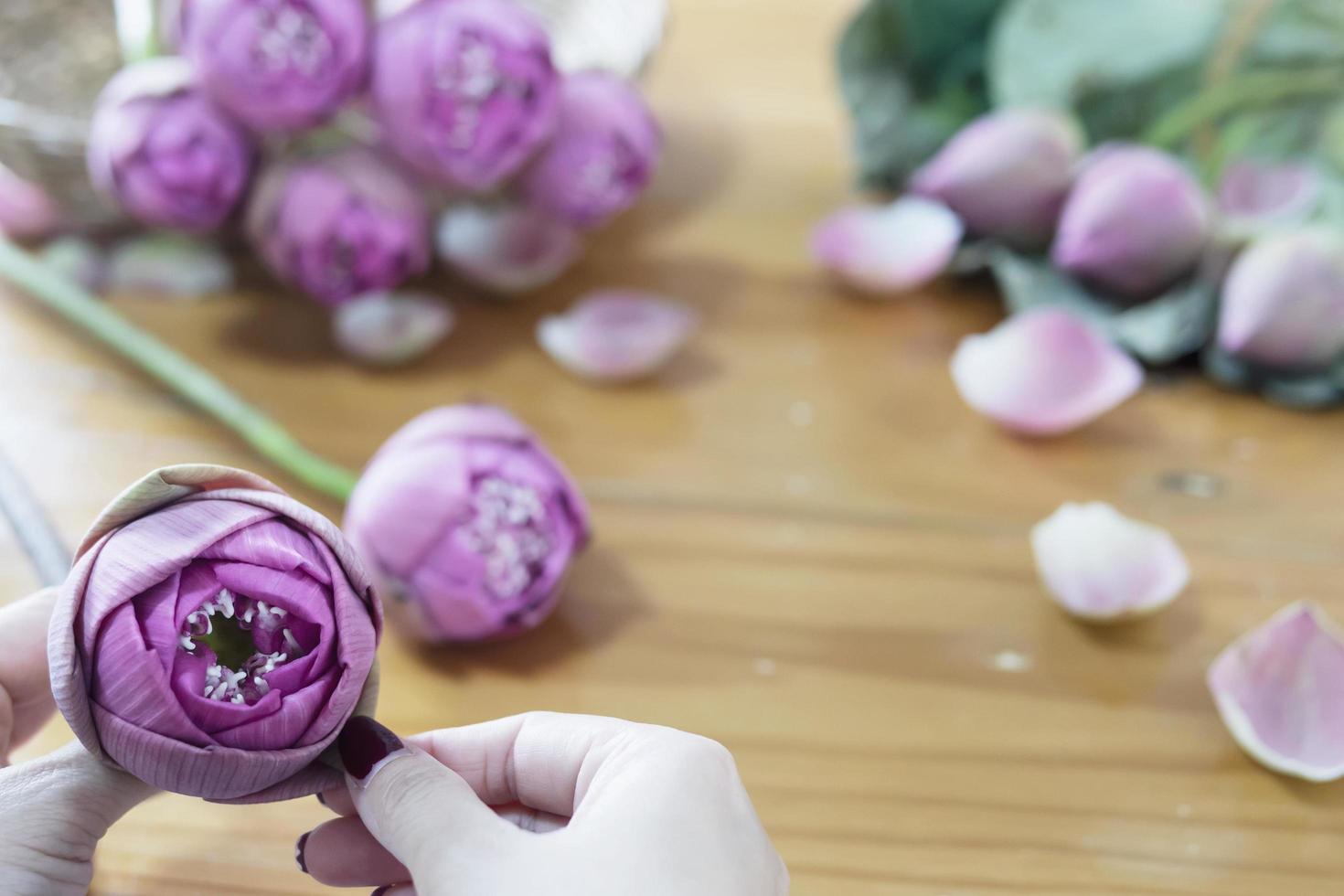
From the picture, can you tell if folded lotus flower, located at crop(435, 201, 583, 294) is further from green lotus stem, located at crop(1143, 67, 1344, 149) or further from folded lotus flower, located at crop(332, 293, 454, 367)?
green lotus stem, located at crop(1143, 67, 1344, 149)

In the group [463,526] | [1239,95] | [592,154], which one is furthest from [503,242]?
[1239,95]

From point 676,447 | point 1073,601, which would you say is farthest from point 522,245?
point 1073,601

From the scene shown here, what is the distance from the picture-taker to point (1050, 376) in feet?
1.14

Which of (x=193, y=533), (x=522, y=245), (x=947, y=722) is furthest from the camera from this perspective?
(x=522, y=245)

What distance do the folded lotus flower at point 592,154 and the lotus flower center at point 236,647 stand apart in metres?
0.22

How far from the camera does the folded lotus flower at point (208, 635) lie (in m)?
0.17

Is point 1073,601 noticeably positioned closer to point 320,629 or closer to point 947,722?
point 947,722

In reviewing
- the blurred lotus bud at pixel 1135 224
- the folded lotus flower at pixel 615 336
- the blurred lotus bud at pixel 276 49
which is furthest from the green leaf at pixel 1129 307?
the blurred lotus bud at pixel 276 49

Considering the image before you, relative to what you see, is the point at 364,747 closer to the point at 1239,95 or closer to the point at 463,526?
the point at 463,526

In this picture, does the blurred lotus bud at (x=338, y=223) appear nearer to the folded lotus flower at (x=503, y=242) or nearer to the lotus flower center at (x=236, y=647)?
the folded lotus flower at (x=503, y=242)

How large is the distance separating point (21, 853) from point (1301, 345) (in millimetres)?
350

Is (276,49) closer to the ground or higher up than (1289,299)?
higher up

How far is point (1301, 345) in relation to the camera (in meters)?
0.35

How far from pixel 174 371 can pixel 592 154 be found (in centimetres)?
14
